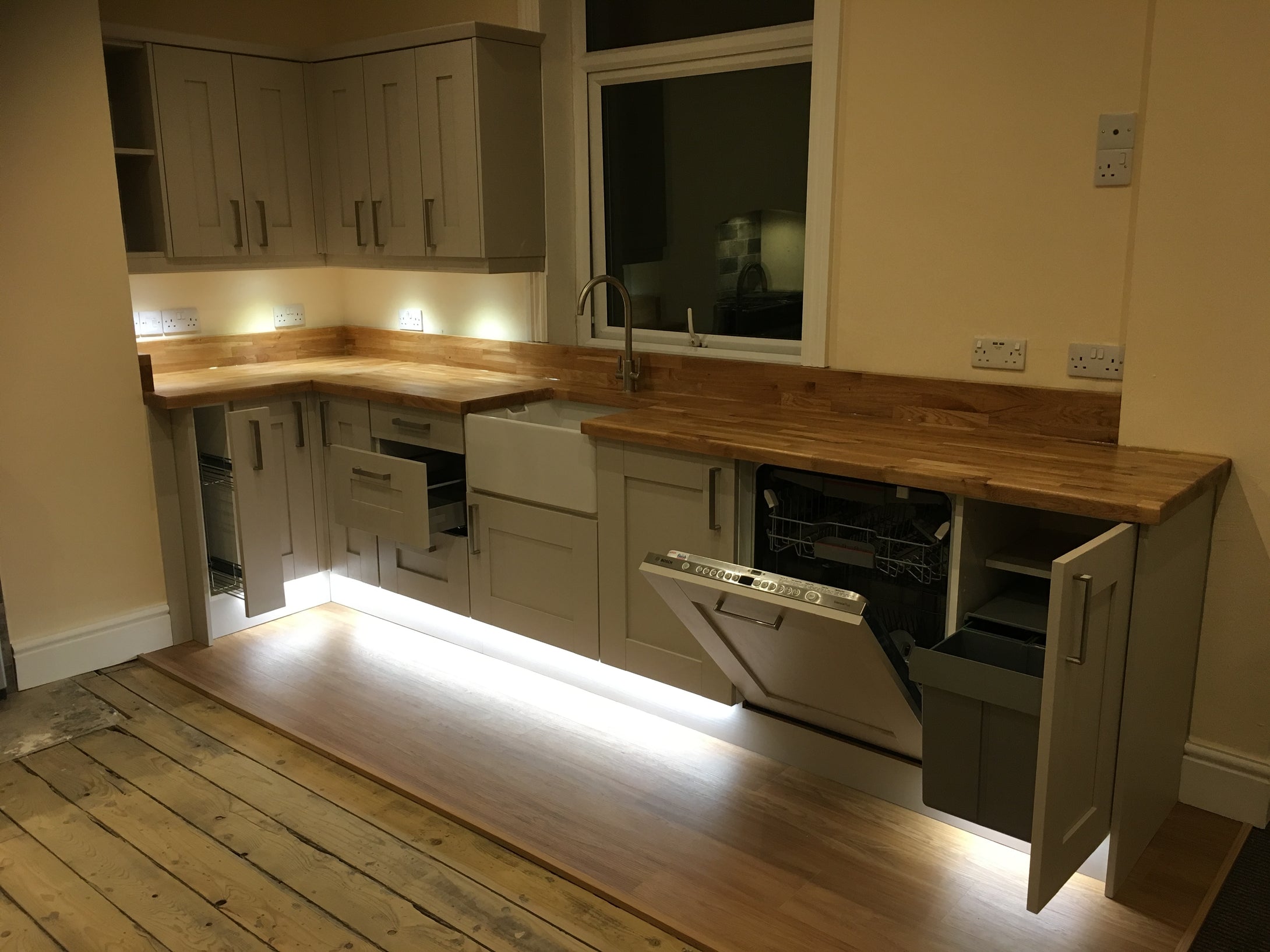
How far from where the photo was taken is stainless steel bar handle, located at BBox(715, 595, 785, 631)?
2266 mm

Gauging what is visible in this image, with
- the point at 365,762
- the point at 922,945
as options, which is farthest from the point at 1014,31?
the point at 365,762

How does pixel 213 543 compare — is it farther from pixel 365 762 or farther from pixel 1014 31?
pixel 1014 31

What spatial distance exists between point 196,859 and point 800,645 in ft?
4.83

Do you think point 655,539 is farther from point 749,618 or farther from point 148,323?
point 148,323

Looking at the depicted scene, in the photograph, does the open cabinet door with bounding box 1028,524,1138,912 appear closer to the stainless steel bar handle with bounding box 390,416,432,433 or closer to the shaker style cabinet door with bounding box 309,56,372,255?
the stainless steel bar handle with bounding box 390,416,432,433

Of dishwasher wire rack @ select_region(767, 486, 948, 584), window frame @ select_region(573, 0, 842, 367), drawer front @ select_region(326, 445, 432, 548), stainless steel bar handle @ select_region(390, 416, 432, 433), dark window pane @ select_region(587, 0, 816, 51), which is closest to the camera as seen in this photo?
dishwasher wire rack @ select_region(767, 486, 948, 584)

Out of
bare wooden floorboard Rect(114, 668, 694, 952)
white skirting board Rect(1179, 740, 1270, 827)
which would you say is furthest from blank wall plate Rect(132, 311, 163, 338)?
white skirting board Rect(1179, 740, 1270, 827)

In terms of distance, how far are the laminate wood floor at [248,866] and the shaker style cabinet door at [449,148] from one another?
175 cm

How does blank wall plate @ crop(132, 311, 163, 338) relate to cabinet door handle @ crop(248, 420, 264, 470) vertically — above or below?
above

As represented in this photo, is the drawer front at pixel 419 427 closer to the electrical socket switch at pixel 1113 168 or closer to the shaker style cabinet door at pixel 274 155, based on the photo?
the shaker style cabinet door at pixel 274 155

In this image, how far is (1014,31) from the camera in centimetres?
255

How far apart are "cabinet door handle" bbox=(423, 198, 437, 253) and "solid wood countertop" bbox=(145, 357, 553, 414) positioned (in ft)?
1.54

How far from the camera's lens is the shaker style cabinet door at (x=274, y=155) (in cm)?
372

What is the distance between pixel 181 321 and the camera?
3.91m
